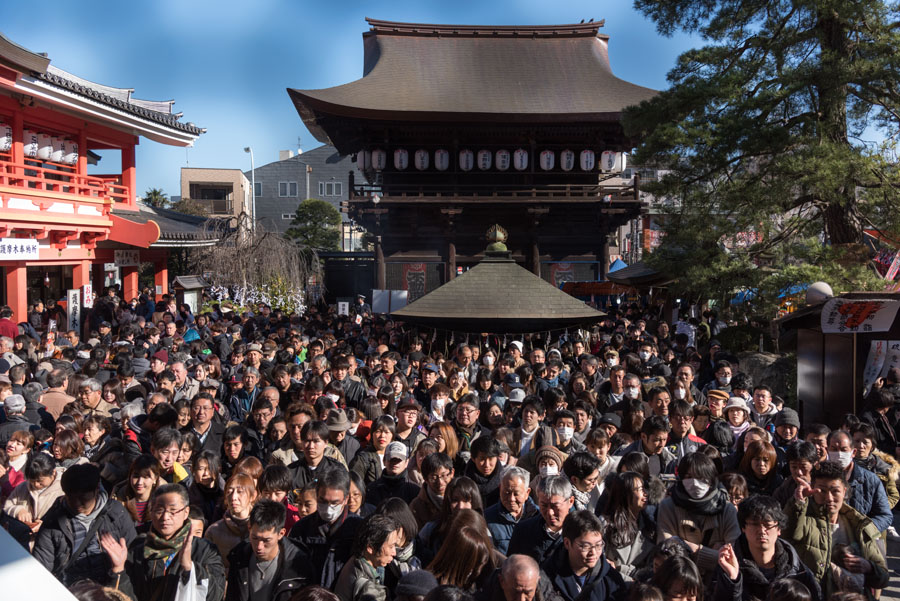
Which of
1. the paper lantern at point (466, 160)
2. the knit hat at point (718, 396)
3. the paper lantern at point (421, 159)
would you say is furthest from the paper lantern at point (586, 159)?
the knit hat at point (718, 396)

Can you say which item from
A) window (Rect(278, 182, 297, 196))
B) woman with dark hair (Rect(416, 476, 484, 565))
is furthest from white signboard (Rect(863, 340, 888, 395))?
window (Rect(278, 182, 297, 196))

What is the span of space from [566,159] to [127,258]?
13.4 metres

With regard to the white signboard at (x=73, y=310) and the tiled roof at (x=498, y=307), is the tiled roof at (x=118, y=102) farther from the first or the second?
the tiled roof at (x=498, y=307)

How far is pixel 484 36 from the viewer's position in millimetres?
26188

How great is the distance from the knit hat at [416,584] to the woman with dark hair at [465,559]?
10.7 inches

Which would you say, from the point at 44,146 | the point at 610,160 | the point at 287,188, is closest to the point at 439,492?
the point at 44,146

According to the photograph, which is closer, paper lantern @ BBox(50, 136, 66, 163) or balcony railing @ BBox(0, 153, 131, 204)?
balcony railing @ BBox(0, 153, 131, 204)

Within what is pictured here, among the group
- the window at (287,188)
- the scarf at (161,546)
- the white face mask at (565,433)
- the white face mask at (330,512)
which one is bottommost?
the scarf at (161,546)

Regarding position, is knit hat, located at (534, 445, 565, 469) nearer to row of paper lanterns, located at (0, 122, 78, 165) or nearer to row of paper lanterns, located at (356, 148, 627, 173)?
row of paper lanterns, located at (0, 122, 78, 165)

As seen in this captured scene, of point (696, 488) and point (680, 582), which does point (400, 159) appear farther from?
point (680, 582)

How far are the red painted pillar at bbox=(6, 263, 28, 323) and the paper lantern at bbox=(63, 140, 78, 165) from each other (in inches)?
118

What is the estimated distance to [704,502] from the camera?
410 centimetres

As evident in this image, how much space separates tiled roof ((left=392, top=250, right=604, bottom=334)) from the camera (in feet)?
38.3

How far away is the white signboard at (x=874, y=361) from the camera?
8.38 metres
